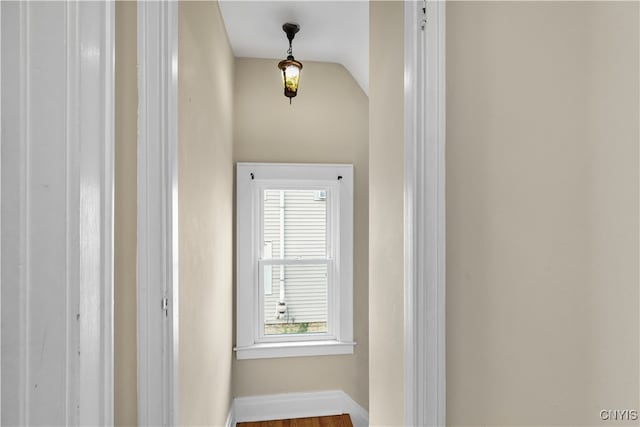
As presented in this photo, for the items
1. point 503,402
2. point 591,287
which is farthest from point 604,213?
point 503,402

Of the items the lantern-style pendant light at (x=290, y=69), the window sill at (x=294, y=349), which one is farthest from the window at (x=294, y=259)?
the lantern-style pendant light at (x=290, y=69)

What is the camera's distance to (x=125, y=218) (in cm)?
73

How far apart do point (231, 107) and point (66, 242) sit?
214cm

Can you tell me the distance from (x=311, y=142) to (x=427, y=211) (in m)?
1.81

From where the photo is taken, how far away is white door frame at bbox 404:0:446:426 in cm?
92

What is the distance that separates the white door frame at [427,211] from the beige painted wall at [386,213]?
196 mm

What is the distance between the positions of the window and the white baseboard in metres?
0.31

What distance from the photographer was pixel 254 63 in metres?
2.60

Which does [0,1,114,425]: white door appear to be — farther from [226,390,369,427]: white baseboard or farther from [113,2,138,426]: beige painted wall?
[226,390,369,427]: white baseboard

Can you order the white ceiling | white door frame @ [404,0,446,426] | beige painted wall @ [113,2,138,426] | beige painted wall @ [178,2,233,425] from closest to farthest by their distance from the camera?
beige painted wall @ [113,2,138,426], white door frame @ [404,0,446,426], beige painted wall @ [178,2,233,425], the white ceiling

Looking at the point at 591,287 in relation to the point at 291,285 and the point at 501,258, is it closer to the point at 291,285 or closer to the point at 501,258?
the point at 501,258

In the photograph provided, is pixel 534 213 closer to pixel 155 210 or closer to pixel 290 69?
pixel 155 210
